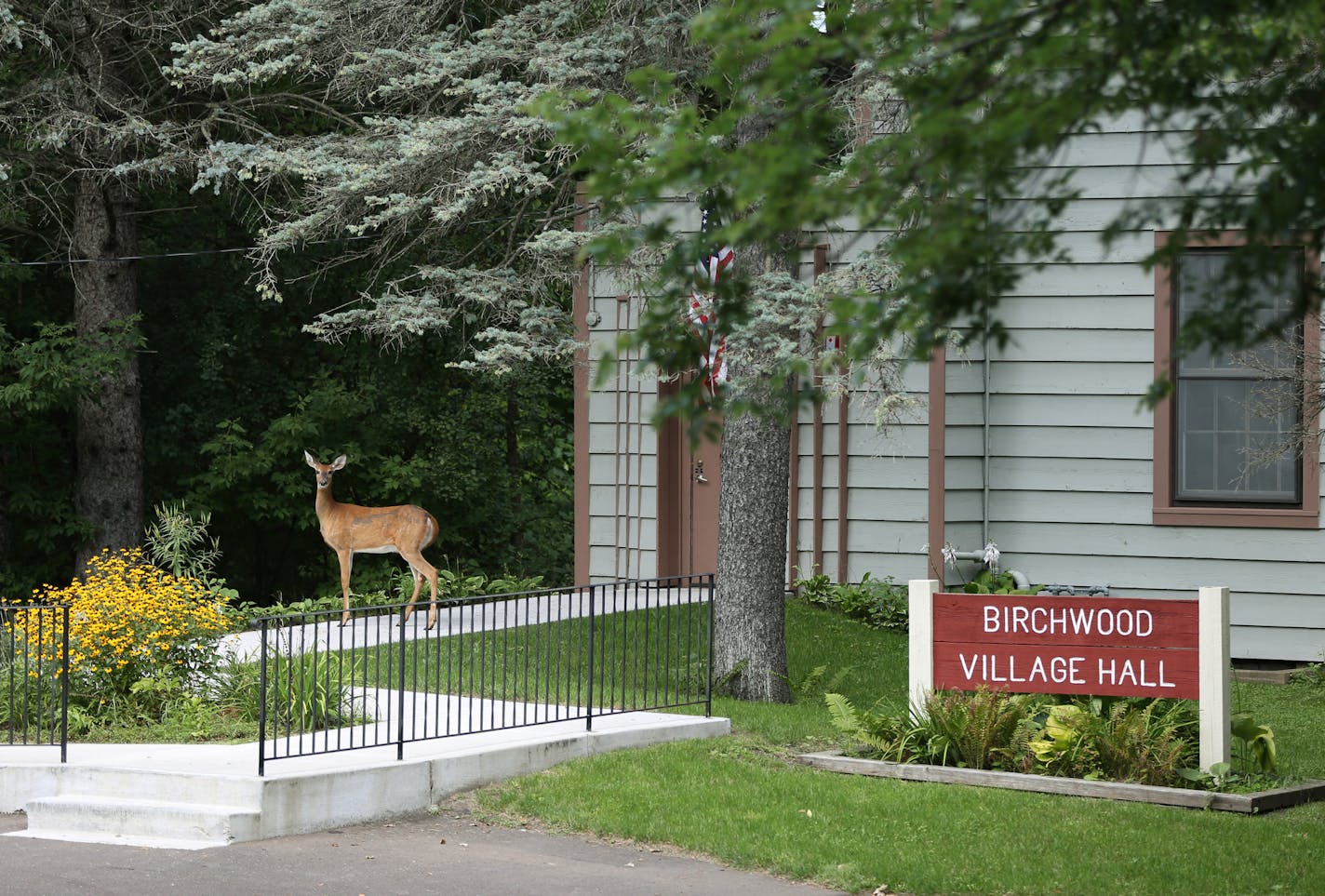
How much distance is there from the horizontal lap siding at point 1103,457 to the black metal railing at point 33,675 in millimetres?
7538

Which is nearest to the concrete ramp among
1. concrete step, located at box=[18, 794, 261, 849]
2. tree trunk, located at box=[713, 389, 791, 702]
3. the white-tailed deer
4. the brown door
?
concrete step, located at box=[18, 794, 261, 849]

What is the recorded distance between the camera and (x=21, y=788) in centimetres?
970

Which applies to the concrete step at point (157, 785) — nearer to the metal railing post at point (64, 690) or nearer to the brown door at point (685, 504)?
the metal railing post at point (64, 690)

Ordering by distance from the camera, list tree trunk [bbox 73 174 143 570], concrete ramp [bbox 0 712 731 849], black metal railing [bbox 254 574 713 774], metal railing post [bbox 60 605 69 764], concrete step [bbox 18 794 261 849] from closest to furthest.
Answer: concrete step [bbox 18 794 261 849]
concrete ramp [bbox 0 712 731 849]
metal railing post [bbox 60 605 69 764]
black metal railing [bbox 254 574 713 774]
tree trunk [bbox 73 174 143 570]

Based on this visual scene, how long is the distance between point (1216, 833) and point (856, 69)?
543 cm

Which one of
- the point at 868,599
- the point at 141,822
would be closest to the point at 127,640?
the point at 141,822

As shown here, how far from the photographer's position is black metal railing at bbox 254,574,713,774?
998cm

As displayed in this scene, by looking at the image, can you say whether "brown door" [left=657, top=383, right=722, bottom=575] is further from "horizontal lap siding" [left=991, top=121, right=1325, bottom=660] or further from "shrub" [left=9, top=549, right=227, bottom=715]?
"shrub" [left=9, top=549, right=227, bottom=715]

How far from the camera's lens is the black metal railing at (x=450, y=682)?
9.98 m

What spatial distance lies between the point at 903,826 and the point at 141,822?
13.1 ft

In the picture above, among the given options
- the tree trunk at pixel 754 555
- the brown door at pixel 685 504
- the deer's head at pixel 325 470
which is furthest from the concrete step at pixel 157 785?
the brown door at pixel 685 504

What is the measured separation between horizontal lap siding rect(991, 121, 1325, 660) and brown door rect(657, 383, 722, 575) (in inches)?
110

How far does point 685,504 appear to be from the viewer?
16.1 m

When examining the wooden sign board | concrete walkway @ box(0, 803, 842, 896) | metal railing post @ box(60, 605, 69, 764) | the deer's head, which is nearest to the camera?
concrete walkway @ box(0, 803, 842, 896)
